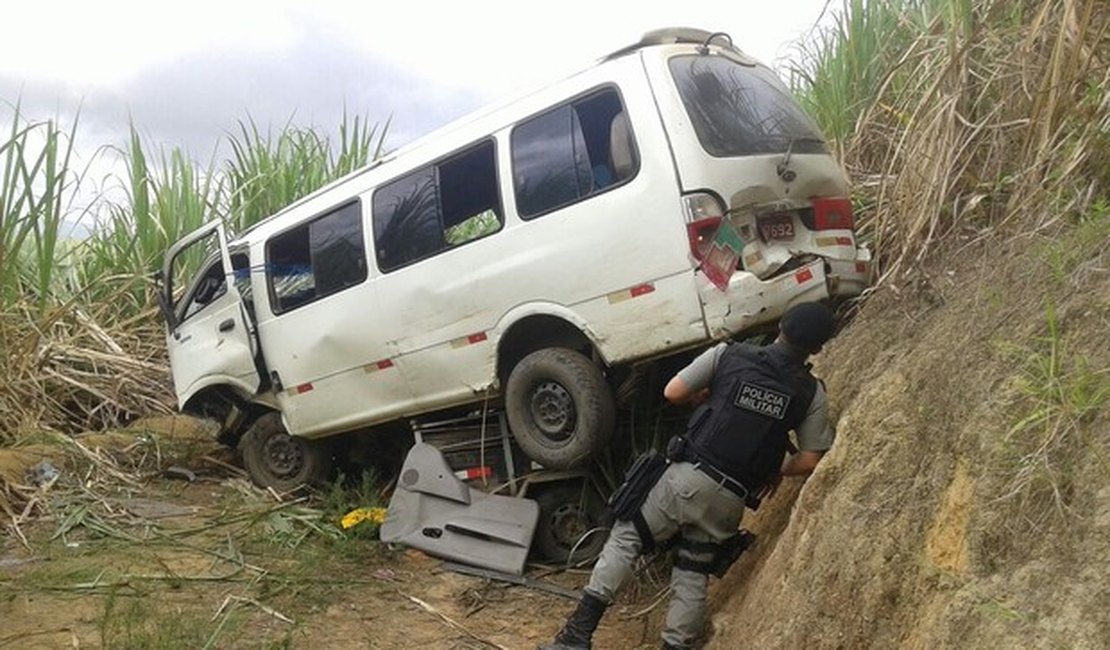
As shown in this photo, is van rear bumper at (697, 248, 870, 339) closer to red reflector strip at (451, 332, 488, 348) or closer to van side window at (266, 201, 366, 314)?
red reflector strip at (451, 332, 488, 348)

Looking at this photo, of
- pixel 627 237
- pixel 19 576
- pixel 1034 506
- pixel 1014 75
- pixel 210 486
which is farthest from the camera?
pixel 210 486

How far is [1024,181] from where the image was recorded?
3.84 m

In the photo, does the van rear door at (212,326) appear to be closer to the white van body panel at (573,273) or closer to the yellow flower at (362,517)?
the white van body panel at (573,273)

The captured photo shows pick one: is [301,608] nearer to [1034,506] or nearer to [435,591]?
[435,591]

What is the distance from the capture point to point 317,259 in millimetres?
6203

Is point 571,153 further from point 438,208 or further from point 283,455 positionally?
point 283,455

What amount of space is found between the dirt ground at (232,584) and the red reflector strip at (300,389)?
73 centimetres

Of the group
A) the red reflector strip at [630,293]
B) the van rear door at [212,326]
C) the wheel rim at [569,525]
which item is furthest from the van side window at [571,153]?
the van rear door at [212,326]

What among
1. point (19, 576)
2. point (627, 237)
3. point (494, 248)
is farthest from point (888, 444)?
point (19, 576)

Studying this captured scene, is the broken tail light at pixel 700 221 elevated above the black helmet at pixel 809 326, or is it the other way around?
the broken tail light at pixel 700 221

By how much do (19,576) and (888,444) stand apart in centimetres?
440

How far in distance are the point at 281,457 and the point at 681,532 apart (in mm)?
3744

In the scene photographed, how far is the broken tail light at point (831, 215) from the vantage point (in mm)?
4777

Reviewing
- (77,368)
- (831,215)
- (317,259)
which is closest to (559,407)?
(831,215)
